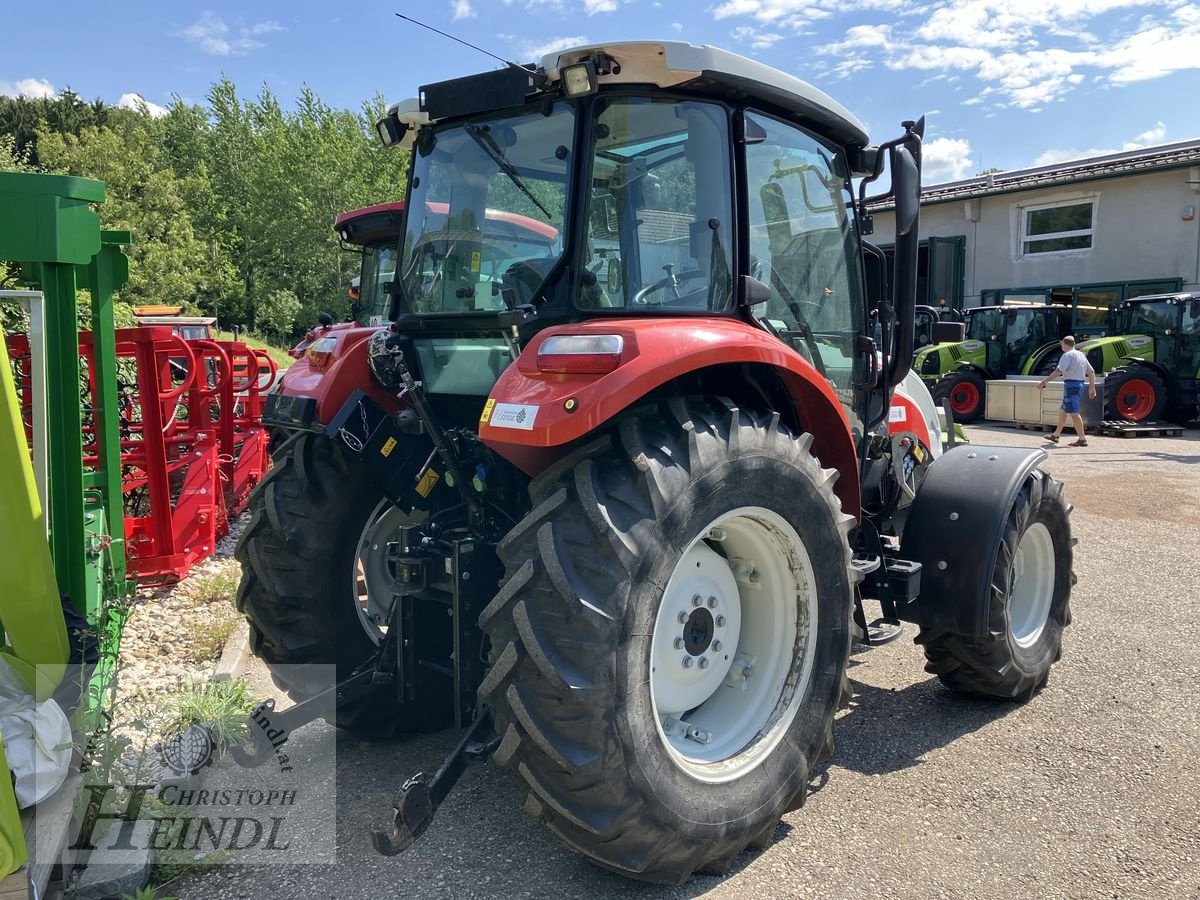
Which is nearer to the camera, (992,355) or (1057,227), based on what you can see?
(992,355)

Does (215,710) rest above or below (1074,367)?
below

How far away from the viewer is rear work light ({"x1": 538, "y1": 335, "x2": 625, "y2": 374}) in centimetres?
235

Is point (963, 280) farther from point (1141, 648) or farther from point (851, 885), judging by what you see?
point (851, 885)

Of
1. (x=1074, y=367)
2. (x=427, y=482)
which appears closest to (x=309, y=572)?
(x=427, y=482)

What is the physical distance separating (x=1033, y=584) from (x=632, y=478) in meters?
2.69

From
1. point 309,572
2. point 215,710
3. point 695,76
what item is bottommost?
point 215,710

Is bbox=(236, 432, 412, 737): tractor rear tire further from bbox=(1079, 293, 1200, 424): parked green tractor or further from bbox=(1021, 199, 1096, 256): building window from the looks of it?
bbox=(1021, 199, 1096, 256): building window

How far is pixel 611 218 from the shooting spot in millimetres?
2756

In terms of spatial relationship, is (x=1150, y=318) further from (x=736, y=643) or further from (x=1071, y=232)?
(x=736, y=643)

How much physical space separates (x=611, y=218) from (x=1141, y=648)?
3.76 m

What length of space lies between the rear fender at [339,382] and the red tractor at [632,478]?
0.01 metres

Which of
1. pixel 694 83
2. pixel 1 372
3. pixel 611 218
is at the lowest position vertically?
pixel 1 372

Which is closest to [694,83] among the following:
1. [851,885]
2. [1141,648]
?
[851,885]

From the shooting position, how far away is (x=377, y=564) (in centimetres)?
364
